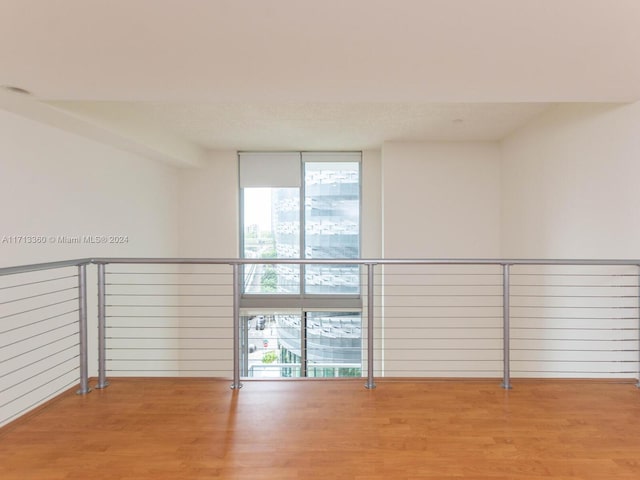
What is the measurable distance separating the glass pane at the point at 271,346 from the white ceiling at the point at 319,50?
3.30 meters

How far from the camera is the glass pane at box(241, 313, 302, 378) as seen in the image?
507 centimetres

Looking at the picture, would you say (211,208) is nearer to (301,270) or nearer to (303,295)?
(301,270)

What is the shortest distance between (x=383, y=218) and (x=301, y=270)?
1.40 m

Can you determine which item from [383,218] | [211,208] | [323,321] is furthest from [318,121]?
[323,321]

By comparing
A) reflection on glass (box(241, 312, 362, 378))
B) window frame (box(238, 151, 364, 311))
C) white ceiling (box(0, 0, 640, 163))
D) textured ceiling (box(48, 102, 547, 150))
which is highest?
textured ceiling (box(48, 102, 547, 150))

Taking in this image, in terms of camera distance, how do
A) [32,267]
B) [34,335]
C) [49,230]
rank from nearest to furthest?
[32,267] < [34,335] < [49,230]

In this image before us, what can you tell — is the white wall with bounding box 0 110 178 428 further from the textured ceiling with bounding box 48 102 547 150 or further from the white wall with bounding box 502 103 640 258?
the white wall with bounding box 502 103 640 258

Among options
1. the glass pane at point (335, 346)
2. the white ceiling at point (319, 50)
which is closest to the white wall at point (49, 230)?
the white ceiling at point (319, 50)

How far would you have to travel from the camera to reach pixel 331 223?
5137mm

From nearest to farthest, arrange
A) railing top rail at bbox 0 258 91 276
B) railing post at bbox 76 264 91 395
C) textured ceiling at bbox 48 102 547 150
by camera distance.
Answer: railing top rail at bbox 0 258 91 276
railing post at bbox 76 264 91 395
textured ceiling at bbox 48 102 547 150

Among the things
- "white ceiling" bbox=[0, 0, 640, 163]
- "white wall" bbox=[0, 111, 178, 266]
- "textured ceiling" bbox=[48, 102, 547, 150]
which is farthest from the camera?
"textured ceiling" bbox=[48, 102, 547, 150]

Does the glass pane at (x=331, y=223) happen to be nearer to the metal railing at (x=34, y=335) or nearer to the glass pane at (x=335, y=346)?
the glass pane at (x=335, y=346)

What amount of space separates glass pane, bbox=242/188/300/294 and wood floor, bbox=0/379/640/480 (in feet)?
9.46

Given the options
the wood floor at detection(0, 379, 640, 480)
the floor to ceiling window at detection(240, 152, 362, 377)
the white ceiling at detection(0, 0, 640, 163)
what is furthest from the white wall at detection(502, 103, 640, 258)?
the floor to ceiling window at detection(240, 152, 362, 377)
